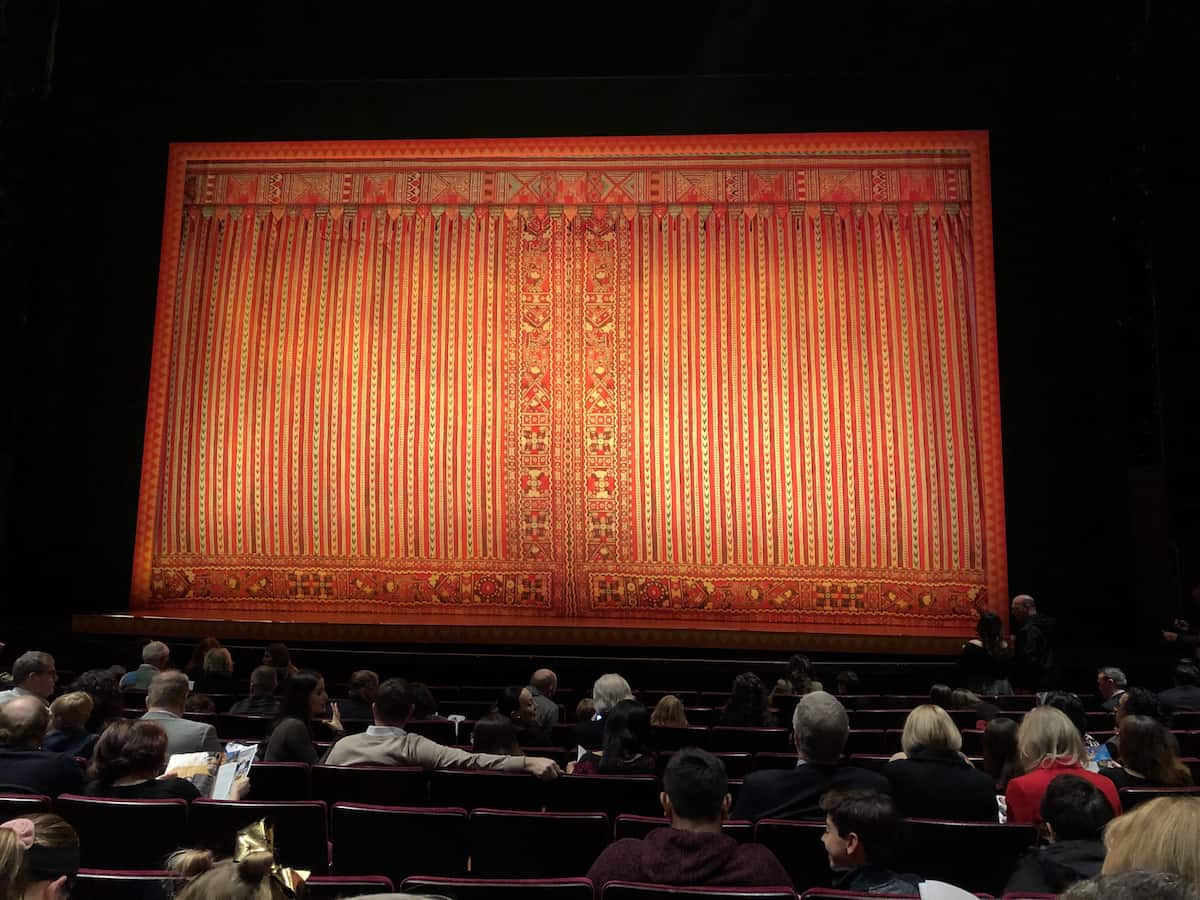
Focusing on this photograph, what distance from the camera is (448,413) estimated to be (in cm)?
1014

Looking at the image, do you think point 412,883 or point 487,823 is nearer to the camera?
point 412,883

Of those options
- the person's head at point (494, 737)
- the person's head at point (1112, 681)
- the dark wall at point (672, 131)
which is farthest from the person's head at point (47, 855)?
the dark wall at point (672, 131)

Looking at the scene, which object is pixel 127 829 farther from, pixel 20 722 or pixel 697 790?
pixel 697 790

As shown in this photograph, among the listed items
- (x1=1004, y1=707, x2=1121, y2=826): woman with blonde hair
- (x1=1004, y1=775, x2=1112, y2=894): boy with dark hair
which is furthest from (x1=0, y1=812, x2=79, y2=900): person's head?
(x1=1004, y1=707, x2=1121, y2=826): woman with blonde hair

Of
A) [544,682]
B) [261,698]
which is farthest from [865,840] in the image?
[261,698]

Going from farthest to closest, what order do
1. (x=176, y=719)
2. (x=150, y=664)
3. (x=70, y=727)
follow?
(x=150, y=664), (x=70, y=727), (x=176, y=719)

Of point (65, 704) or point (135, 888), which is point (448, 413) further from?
point (135, 888)

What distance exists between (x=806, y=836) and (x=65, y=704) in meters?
2.92

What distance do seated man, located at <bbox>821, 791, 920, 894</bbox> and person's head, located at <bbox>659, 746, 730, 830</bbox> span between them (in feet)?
Result: 0.93

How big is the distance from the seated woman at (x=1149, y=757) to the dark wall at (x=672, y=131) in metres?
5.69

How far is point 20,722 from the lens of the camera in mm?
3486

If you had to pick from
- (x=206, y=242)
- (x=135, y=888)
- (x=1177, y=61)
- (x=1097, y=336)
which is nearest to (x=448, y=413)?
(x=206, y=242)

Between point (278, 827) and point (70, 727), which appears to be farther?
point (70, 727)

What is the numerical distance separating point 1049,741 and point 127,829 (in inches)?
112
